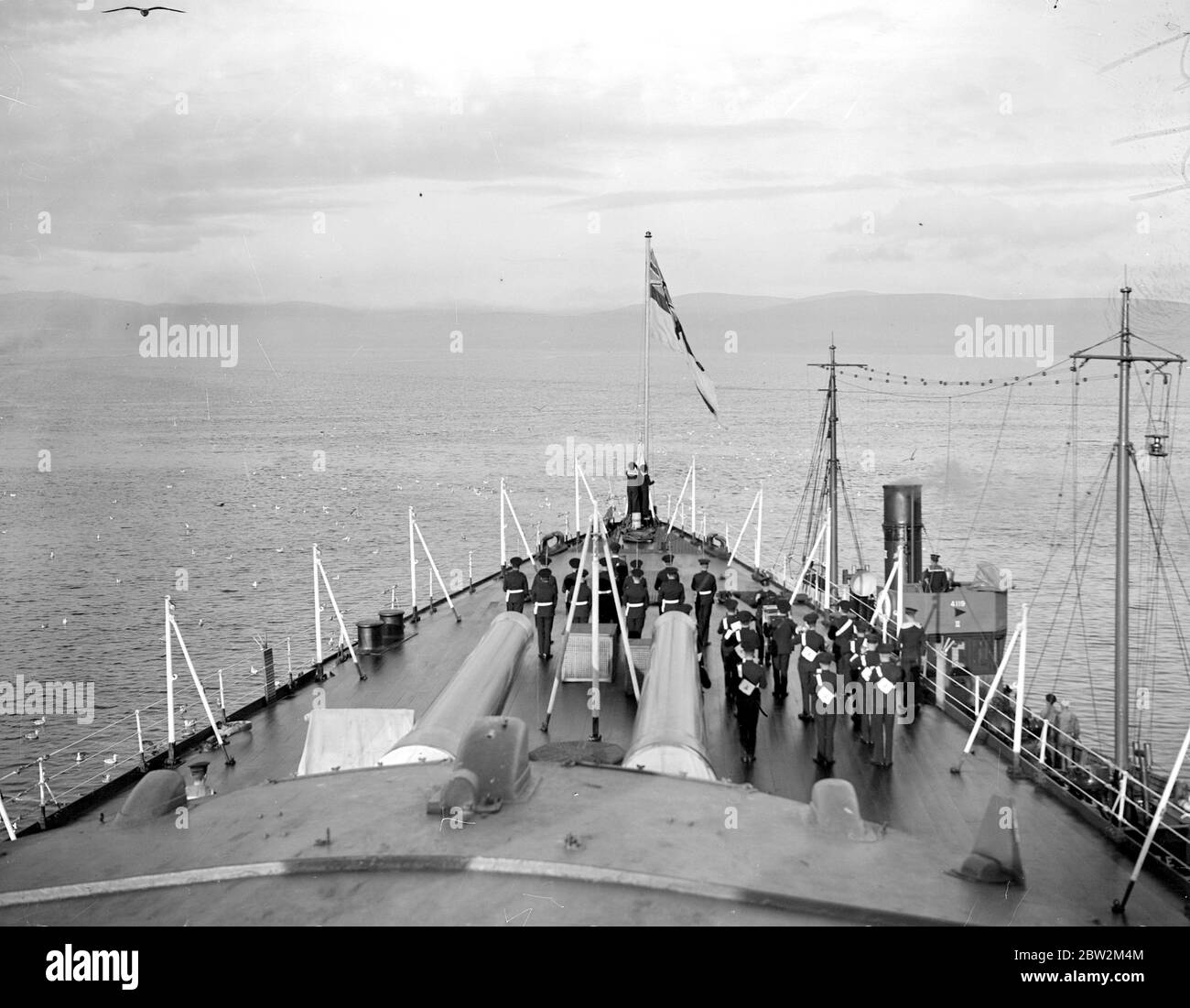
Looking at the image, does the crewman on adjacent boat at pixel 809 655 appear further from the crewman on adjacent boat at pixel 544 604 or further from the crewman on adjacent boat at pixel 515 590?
the crewman on adjacent boat at pixel 515 590

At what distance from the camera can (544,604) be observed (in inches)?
704

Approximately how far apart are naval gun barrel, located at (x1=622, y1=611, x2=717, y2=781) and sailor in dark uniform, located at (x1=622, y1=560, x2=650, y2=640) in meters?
4.53

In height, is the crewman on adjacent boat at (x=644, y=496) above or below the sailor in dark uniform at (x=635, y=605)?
above

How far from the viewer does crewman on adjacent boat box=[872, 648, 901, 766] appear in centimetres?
1306

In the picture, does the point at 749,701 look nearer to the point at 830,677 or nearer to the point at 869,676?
the point at 830,677

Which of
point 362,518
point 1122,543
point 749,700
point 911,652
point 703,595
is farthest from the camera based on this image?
point 362,518

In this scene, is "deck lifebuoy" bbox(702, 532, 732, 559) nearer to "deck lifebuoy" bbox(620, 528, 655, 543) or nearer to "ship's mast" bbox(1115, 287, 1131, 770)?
"deck lifebuoy" bbox(620, 528, 655, 543)

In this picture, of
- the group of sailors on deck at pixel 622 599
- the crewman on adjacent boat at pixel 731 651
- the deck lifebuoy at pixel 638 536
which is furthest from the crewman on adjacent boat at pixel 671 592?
the deck lifebuoy at pixel 638 536

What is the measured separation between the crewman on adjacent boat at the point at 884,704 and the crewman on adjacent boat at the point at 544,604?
5.85 meters

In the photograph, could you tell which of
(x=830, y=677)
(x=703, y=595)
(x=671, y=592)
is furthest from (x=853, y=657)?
(x=703, y=595)

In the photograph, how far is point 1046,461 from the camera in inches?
4134

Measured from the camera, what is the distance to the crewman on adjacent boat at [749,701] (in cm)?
1338

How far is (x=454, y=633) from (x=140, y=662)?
19312mm

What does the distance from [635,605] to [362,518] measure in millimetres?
52343
